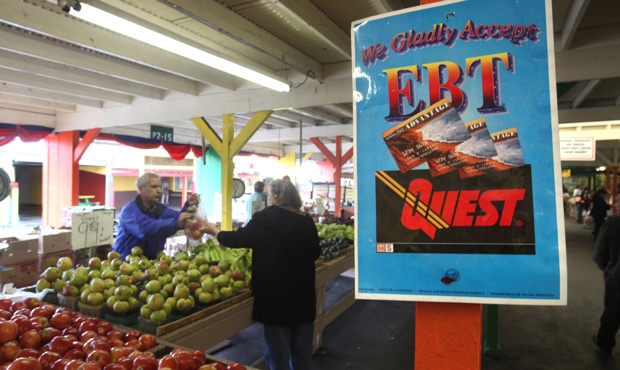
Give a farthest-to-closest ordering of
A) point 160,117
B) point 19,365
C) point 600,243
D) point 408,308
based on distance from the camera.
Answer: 1. point 160,117
2. point 408,308
3. point 600,243
4. point 19,365

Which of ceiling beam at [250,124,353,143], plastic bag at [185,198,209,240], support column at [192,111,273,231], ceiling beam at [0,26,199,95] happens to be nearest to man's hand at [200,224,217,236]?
plastic bag at [185,198,209,240]

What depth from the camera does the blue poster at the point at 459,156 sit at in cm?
90

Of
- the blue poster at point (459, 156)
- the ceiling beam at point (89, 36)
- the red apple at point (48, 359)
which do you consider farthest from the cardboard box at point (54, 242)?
the blue poster at point (459, 156)

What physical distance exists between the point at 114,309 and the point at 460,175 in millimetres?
2116

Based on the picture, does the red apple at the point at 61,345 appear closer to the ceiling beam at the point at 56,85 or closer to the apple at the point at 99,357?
the apple at the point at 99,357

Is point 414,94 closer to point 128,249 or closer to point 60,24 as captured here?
point 128,249

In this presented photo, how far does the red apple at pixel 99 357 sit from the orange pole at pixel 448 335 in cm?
114

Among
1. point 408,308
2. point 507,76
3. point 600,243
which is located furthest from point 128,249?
point 600,243


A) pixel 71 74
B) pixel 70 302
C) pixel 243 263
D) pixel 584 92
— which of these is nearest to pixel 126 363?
pixel 70 302

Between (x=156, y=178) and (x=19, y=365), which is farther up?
(x=156, y=178)

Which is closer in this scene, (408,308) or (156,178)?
(156,178)

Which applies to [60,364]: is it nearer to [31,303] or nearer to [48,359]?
[48,359]

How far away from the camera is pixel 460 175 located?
95cm

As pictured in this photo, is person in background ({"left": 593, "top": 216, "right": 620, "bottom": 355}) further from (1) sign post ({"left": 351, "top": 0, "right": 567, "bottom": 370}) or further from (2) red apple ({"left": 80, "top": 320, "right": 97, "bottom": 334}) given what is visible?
(2) red apple ({"left": 80, "top": 320, "right": 97, "bottom": 334})
